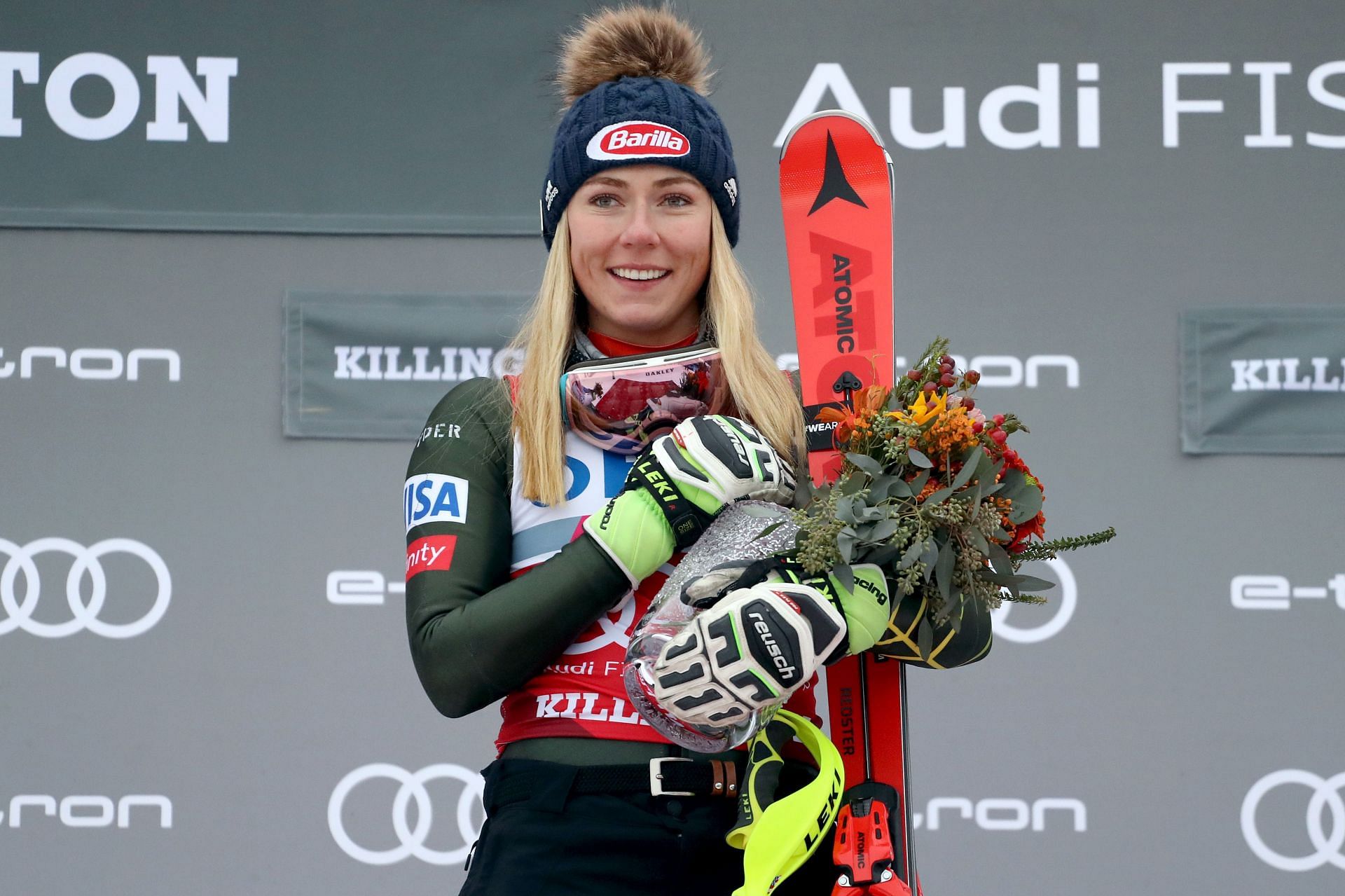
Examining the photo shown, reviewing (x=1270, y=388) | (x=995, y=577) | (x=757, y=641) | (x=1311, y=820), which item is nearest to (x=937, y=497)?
(x=995, y=577)

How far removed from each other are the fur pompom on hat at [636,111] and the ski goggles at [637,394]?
8.8 inches

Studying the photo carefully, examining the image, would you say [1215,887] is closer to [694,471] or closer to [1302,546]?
[1302,546]

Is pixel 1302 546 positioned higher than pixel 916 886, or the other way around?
pixel 1302 546

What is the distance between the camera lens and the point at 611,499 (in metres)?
1.50

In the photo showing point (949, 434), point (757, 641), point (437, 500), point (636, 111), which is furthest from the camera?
point (636, 111)

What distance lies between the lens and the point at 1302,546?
11.3ft

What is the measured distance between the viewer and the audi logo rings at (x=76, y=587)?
11.0ft

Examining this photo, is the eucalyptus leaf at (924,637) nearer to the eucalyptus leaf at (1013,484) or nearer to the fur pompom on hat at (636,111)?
the eucalyptus leaf at (1013,484)

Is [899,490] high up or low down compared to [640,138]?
down

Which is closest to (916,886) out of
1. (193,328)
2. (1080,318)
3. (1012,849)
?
(1012,849)

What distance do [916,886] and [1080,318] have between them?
229 cm

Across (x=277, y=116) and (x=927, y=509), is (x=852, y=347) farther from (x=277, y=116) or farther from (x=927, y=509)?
(x=277, y=116)

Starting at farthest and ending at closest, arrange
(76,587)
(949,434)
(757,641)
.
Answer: (76,587)
(949,434)
(757,641)

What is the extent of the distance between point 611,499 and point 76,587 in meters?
2.35
